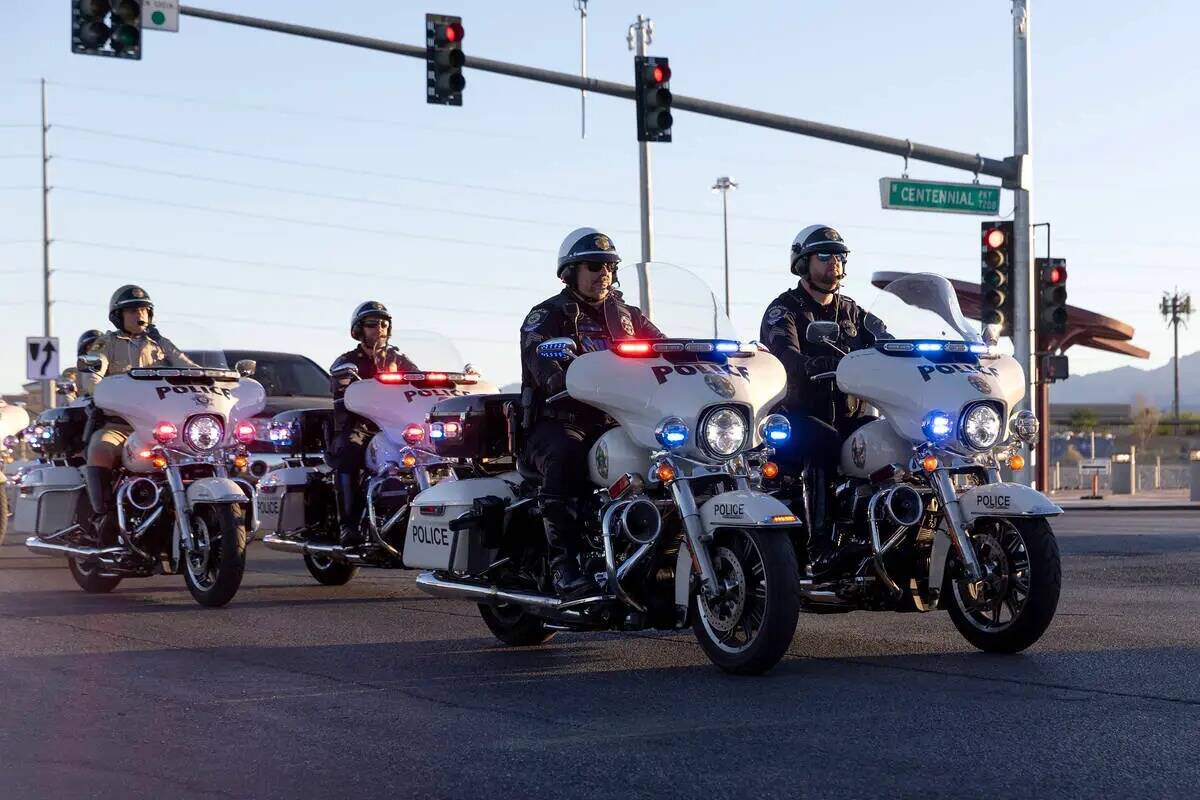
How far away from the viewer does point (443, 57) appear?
1878cm

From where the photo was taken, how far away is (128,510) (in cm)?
1175

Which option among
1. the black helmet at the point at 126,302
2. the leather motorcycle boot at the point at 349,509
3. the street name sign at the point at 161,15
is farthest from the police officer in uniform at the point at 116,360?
the street name sign at the point at 161,15

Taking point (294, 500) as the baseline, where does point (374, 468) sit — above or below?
above

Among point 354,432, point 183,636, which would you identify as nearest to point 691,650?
point 183,636

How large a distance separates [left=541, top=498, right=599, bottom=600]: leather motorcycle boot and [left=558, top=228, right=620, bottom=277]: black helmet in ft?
4.21

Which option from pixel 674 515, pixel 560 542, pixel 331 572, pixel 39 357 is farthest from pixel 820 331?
pixel 39 357

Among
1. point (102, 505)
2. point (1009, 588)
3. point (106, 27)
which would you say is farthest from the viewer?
point (106, 27)

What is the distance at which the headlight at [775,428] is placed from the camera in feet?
25.7

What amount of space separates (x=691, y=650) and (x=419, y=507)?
179 cm

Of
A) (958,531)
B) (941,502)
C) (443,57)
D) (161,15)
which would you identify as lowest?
(958,531)

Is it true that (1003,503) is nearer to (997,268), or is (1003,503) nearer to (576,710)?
(576,710)

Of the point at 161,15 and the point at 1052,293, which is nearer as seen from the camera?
the point at 161,15

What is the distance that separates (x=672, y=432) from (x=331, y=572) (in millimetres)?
5702

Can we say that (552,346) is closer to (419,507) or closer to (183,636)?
(419,507)
